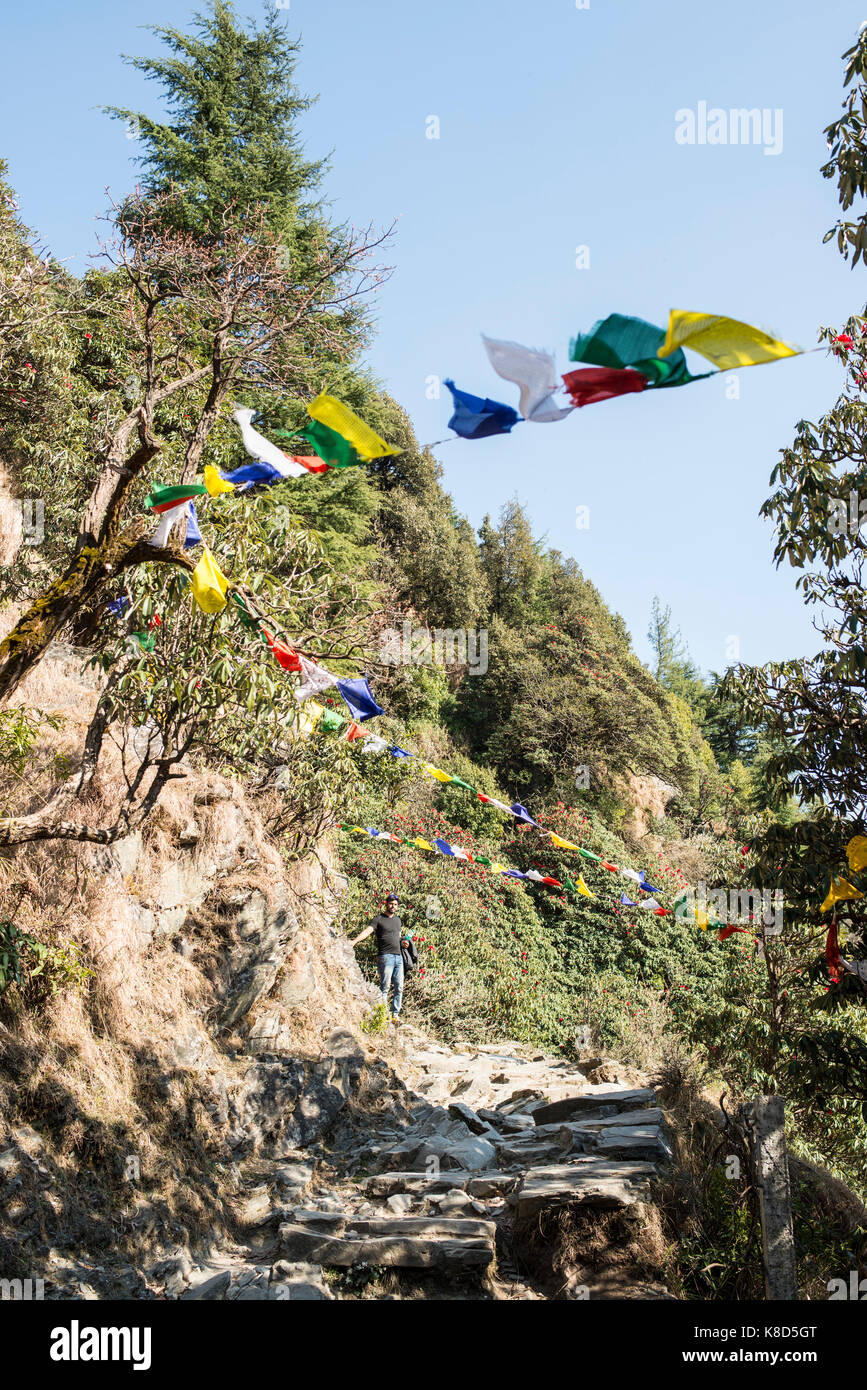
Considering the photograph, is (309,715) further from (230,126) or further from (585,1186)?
(230,126)

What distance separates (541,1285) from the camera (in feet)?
17.3

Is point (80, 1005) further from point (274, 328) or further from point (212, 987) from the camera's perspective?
point (274, 328)

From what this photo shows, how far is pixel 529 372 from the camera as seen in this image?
310cm

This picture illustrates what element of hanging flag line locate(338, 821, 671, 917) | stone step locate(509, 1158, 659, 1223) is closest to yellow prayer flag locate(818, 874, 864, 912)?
stone step locate(509, 1158, 659, 1223)

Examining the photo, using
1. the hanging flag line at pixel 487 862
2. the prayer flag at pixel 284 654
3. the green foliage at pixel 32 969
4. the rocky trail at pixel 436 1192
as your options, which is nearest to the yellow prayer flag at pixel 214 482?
the prayer flag at pixel 284 654

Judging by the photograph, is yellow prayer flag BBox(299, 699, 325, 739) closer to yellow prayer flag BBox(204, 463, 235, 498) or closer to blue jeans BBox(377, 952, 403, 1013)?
yellow prayer flag BBox(204, 463, 235, 498)

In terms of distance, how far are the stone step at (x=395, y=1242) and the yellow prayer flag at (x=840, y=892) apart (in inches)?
117

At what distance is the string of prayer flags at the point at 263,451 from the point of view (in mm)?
3846

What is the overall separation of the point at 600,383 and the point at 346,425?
3.55 feet

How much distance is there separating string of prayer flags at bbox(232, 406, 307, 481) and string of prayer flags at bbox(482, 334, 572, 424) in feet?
3.64

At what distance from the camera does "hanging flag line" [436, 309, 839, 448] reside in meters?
2.64

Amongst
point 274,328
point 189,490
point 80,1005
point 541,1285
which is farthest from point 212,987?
point 274,328

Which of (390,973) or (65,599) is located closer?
(65,599)

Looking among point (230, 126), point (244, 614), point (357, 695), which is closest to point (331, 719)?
point (357, 695)
